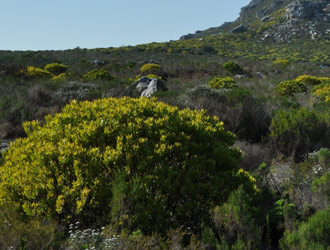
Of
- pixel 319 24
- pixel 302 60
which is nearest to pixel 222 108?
pixel 302 60

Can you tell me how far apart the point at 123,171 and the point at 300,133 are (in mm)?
4858

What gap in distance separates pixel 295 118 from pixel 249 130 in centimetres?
144

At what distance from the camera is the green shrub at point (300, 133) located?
6.43 m

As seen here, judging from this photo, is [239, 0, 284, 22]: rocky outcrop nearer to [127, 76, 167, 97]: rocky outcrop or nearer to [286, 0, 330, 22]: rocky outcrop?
[286, 0, 330, 22]: rocky outcrop

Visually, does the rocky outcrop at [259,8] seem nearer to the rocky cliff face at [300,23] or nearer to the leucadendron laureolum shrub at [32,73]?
the rocky cliff face at [300,23]

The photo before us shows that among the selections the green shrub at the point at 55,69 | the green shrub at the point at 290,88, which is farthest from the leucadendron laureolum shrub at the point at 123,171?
the green shrub at the point at 55,69

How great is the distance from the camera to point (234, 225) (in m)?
3.01

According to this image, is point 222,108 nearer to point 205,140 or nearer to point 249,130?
point 249,130

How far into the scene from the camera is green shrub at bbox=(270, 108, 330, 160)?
6434 mm

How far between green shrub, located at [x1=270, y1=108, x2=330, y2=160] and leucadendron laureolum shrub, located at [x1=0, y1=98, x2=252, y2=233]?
301cm

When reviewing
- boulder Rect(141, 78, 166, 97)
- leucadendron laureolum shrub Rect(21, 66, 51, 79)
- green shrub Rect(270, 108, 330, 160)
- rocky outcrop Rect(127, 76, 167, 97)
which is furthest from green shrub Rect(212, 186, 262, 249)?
leucadendron laureolum shrub Rect(21, 66, 51, 79)

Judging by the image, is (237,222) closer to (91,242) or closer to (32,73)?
(91,242)

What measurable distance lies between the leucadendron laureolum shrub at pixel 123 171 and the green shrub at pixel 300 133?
3.01 meters

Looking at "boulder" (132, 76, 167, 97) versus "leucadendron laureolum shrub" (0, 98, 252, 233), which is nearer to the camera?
"leucadendron laureolum shrub" (0, 98, 252, 233)
